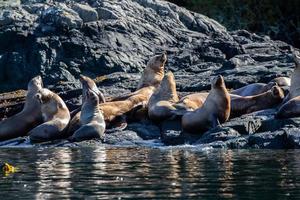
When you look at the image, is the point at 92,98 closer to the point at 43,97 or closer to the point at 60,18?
the point at 43,97

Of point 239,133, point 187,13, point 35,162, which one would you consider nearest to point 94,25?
point 187,13

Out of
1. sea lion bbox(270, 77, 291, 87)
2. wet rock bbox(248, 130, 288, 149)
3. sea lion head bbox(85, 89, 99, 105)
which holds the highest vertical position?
sea lion bbox(270, 77, 291, 87)

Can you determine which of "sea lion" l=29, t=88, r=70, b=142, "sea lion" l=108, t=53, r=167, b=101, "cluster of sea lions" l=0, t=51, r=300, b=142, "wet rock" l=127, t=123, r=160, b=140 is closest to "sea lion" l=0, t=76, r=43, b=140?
"cluster of sea lions" l=0, t=51, r=300, b=142

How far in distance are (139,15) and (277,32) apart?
1036 cm

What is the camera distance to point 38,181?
12.8m

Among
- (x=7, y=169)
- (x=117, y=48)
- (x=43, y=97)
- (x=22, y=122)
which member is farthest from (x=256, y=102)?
(x=117, y=48)

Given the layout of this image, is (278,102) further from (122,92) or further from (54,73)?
(54,73)

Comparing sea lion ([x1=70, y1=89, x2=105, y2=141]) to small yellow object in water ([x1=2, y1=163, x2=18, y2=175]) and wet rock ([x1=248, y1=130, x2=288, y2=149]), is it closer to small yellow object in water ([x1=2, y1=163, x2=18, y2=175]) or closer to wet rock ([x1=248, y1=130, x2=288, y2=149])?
wet rock ([x1=248, y1=130, x2=288, y2=149])

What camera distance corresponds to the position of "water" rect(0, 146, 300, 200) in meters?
11.4

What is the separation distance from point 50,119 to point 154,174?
899cm

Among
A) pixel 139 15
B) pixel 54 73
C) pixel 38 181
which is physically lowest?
pixel 38 181

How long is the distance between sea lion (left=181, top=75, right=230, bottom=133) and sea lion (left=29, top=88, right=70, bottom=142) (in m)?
3.10

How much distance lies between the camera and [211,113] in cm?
1981

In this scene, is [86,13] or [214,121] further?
Result: [86,13]
